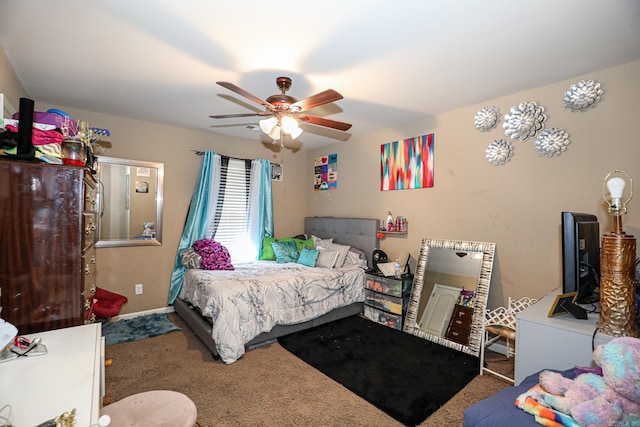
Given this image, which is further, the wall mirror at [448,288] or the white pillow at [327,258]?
the white pillow at [327,258]

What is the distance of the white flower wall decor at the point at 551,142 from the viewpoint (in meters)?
2.54

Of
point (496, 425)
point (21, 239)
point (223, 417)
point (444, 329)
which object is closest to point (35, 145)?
point (21, 239)

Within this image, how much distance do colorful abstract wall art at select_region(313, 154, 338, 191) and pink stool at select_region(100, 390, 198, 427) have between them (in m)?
3.78

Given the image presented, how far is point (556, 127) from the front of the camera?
8.50 ft

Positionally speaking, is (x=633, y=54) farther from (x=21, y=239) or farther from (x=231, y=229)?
(x=231, y=229)

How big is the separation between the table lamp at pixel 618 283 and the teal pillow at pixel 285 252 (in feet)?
10.8

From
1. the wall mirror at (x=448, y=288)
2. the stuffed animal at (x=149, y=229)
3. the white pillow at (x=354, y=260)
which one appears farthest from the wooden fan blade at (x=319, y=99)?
the stuffed animal at (x=149, y=229)

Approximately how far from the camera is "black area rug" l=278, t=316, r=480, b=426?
210 cm

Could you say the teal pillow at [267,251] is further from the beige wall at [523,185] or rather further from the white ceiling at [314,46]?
the white ceiling at [314,46]

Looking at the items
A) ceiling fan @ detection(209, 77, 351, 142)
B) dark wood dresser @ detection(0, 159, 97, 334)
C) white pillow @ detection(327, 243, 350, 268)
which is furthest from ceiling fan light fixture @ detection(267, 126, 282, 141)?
white pillow @ detection(327, 243, 350, 268)

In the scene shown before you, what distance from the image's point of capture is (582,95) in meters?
2.41

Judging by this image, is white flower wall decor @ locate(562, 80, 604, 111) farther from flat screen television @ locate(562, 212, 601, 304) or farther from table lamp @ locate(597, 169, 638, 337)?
table lamp @ locate(597, 169, 638, 337)

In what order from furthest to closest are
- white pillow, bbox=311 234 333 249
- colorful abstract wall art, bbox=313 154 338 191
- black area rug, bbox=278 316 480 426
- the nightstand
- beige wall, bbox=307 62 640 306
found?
colorful abstract wall art, bbox=313 154 338 191 → white pillow, bbox=311 234 333 249 → the nightstand → beige wall, bbox=307 62 640 306 → black area rug, bbox=278 316 480 426

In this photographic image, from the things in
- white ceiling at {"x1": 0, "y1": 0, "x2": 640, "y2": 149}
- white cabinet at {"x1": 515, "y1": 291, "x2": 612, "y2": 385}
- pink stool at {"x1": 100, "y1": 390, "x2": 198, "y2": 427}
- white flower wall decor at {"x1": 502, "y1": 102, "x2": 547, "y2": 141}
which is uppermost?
white ceiling at {"x1": 0, "y1": 0, "x2": 640, "y2": 149}
